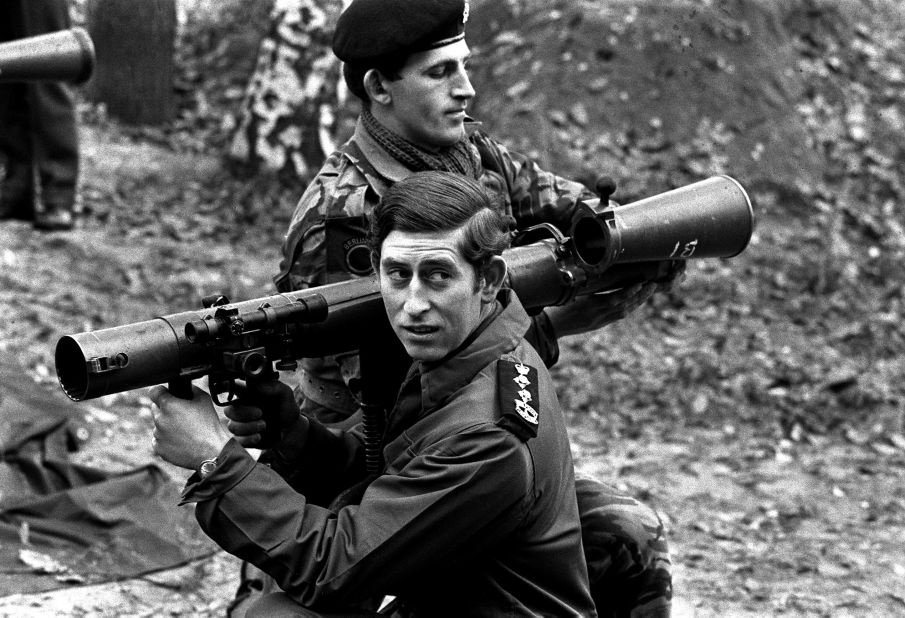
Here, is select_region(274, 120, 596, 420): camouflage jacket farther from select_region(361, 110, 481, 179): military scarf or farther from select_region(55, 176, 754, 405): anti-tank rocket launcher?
select_region(55, 176, 754, 405): anti-tank rocket launcher

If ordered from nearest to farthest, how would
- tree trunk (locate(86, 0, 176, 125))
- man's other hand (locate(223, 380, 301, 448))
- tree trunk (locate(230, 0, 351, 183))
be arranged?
man's other hand (locate(223, 380, 301, 448))
tree trunk (locate(230, 0, 351, 183))
tree trunk (locate(86, 0, 176, 125))

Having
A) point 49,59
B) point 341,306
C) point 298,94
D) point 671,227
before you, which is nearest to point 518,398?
point 341,306

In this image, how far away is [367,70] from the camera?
383 centimetres

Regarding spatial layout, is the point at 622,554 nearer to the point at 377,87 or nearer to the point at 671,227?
the point at 671,227

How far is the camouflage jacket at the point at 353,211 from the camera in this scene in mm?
3666

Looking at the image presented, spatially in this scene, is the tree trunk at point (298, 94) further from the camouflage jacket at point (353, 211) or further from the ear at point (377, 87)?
the ear at point (377, 87)

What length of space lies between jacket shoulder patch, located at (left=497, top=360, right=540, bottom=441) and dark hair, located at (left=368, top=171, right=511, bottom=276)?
0.25 meters

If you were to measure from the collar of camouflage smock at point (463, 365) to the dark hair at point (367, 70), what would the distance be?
1029mm

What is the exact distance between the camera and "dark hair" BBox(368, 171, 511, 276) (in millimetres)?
2980

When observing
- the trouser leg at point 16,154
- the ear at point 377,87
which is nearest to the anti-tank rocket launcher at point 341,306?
the ear at point 377,87

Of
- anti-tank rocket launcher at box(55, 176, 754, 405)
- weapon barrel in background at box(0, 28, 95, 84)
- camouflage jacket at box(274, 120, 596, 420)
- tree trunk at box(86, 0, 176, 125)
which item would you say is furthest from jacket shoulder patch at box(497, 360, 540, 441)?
tree trunk at box(86, 0, 176, 125)

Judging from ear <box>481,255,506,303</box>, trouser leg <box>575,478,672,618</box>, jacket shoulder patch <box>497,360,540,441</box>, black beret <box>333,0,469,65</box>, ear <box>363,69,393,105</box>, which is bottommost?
trouser leg <box>575,478,672,618</box>

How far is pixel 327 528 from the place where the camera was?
2.88 m

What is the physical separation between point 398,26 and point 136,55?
23.8ft
